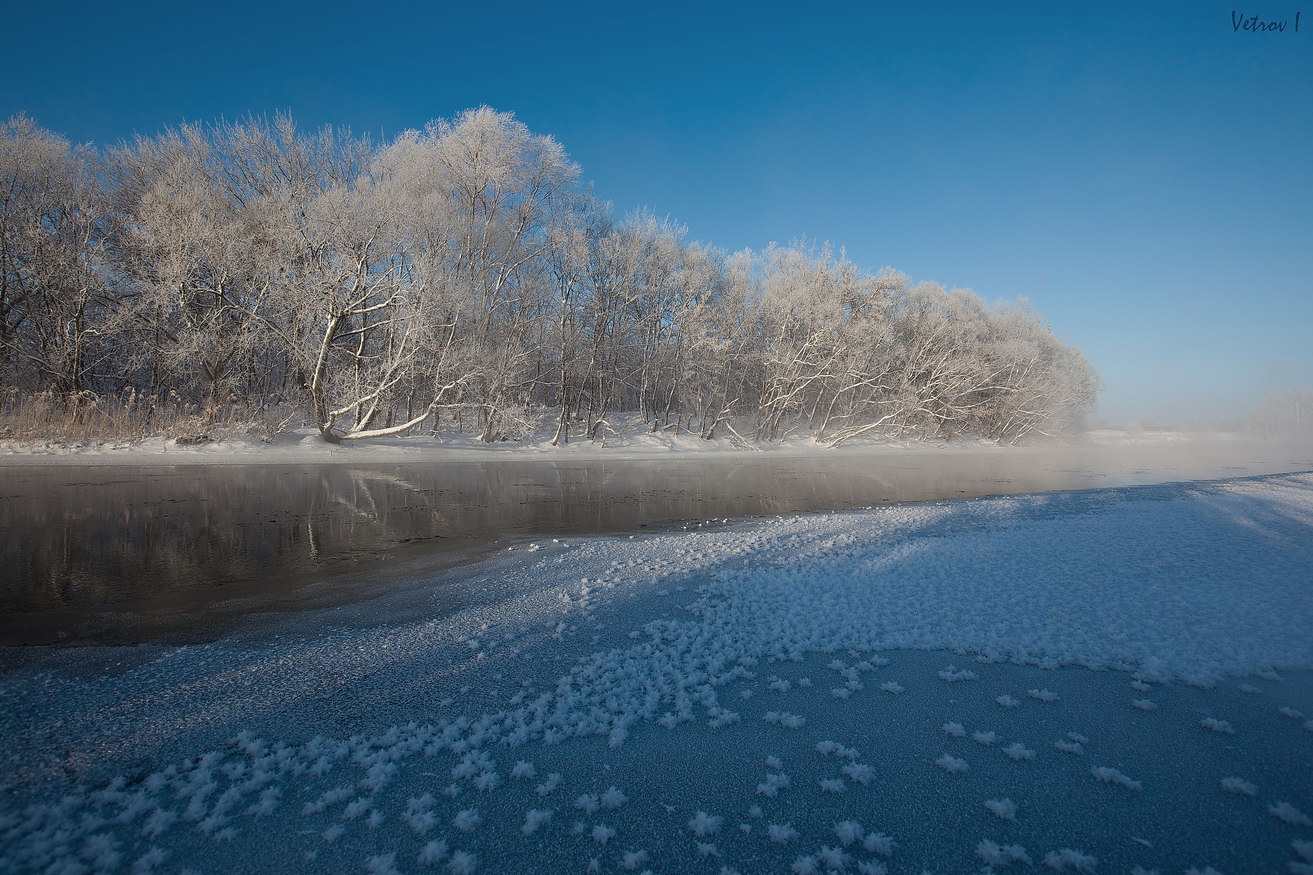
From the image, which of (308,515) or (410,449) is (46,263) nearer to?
(410,449)

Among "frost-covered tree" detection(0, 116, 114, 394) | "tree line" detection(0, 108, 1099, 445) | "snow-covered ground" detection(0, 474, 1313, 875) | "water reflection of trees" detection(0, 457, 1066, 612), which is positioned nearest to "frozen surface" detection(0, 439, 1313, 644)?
"water reflection of trees" detection(0, 457, 1066, 612)

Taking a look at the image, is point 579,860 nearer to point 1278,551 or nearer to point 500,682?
point 500,682

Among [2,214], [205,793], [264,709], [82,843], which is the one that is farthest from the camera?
[2,214]

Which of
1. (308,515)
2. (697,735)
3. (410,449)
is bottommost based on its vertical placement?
(697,735)

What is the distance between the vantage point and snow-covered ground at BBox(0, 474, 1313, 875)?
2.34 meters

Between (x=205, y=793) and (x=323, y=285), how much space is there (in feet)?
77.4

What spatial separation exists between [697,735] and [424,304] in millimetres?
22636

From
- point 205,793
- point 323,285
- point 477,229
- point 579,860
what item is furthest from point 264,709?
point 477,229

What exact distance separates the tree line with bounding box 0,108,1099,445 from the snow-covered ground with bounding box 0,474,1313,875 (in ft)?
67.0

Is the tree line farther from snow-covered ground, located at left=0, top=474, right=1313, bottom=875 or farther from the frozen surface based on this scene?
snow-covered ground, located at left=0, top=474, right=1313, bottom=875

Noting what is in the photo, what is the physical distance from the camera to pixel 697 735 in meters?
3.21

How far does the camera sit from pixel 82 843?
88.7 inches

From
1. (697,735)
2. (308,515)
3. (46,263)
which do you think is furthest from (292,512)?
(46,263)

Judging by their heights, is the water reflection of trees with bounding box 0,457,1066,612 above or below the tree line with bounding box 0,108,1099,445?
below
